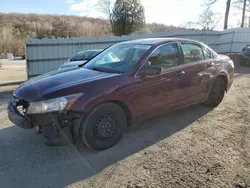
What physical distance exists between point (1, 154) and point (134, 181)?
2014 millimetres

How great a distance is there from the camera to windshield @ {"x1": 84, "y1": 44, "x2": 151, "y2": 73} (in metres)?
3.58

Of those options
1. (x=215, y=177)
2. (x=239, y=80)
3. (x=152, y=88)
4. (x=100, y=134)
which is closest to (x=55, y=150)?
(x=100, y=134)

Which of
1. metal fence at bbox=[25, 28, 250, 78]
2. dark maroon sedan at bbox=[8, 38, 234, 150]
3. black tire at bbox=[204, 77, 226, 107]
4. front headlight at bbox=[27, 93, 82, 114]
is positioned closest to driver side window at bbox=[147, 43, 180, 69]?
dark maroon sedan at bbox=[8, 38, 234, 150]

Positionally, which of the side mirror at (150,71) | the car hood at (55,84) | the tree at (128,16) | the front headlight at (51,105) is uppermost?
the tree at (128,16)

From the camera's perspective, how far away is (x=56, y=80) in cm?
327

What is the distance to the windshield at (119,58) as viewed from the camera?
3583mm

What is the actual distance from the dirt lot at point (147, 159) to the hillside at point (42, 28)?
24.3 m

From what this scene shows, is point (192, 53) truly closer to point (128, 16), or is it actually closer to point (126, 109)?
point (126, 109)

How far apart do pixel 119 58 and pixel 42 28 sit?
58.6 meters

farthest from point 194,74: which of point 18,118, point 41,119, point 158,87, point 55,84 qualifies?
point 18,118

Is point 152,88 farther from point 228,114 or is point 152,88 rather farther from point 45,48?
point 45,48

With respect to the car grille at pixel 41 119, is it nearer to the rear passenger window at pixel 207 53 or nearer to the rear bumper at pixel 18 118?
the rear bumper at pixel 18 118

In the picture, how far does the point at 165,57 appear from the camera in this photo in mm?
3898

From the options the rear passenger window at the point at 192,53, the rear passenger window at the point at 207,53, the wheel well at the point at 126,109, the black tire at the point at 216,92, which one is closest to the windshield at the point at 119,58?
the wheel well at the point at 126,109
